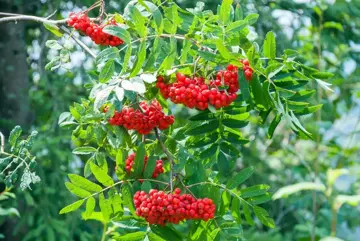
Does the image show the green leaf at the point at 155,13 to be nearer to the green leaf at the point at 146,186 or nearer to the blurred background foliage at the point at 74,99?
the green leaf at the point at 146,186

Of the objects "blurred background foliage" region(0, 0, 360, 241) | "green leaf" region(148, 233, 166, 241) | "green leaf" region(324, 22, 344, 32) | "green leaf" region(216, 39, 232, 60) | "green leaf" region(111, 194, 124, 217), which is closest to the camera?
"green leaf" region(216, 39, 232, 60)

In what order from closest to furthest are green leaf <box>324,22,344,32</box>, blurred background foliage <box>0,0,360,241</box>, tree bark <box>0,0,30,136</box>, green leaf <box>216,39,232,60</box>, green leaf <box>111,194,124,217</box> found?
green leaf <box>216,39,232,60</box> < green leaf <box>111,194,124,217</box> < blurred background foliage <box>0,0,360,241</box> < green leaf <box>324,22,344,32</box> < tree bark <box>0,0,30,136</box>

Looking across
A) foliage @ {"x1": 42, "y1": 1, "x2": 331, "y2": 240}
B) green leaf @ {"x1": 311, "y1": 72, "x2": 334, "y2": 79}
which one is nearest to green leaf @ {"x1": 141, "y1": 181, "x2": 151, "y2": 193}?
foliage @ {"x1": 42, "y1": 1, "x2": 331, "y2": 240}

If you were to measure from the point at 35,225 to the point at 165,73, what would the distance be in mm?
2136

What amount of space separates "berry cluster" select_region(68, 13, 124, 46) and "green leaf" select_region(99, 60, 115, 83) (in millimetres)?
99

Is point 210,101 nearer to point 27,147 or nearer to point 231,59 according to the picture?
point 231,59

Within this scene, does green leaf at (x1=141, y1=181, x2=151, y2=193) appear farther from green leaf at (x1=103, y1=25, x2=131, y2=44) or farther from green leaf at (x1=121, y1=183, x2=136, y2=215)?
green leaf at (x1=103, y1=25, x2=131, y2=44)

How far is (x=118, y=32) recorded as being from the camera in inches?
55.7

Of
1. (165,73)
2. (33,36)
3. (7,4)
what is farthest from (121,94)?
(33,36)

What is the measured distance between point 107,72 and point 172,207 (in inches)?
10.8

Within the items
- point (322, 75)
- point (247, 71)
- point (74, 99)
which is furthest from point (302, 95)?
point (74, 99)

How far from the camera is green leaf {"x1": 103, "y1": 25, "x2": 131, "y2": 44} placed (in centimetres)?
141

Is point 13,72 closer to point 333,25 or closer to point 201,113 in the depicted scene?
point 333,25

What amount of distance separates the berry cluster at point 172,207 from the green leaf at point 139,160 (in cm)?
10
